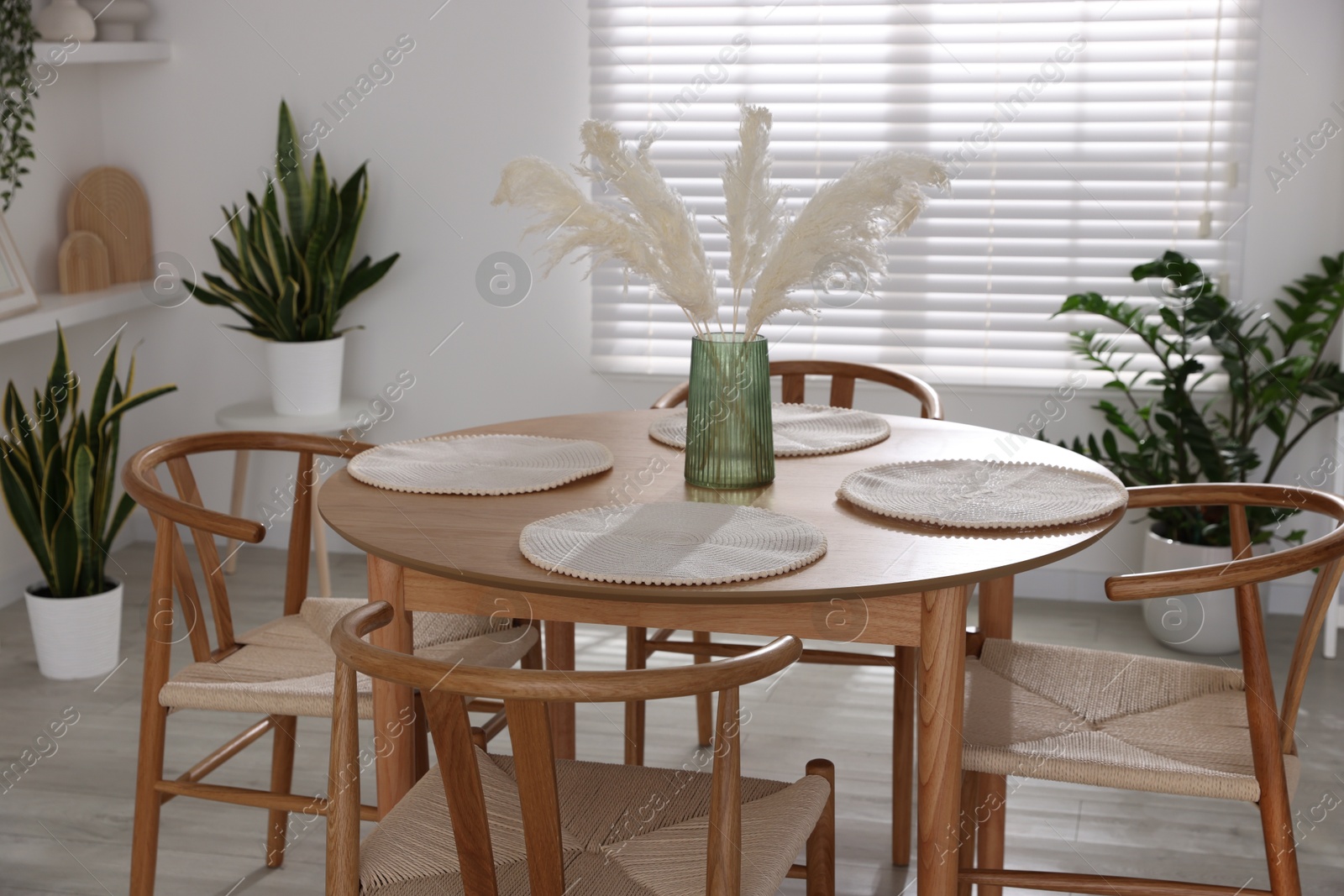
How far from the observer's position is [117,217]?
4.09 meters

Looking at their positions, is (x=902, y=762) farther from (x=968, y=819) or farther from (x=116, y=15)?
(x=116, y=15)

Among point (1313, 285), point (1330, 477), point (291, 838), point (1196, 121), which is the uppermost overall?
point (1196, 121)

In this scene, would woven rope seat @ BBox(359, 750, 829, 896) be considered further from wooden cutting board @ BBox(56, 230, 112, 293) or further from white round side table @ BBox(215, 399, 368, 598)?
wooden cutting board @ BBox(56, 230, 112, 293)

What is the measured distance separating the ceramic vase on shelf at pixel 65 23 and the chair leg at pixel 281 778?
95.0 inches

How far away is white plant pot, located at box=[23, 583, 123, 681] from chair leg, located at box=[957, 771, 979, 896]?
2261 millimetres

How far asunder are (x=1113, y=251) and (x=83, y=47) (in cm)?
296

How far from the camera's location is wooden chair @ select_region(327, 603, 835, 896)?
1.19m

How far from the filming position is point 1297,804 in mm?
2531

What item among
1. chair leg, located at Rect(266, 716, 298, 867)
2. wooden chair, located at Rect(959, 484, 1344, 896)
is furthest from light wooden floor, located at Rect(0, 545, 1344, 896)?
wooden chair, located at Rect(959, 484, 1344, 896)

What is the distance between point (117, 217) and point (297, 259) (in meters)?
0.79

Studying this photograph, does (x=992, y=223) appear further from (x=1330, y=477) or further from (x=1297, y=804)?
(x=1297, y=804)

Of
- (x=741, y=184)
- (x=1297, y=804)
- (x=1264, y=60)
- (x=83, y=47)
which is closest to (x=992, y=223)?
(x=1264, y=60)

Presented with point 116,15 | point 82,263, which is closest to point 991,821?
point 82,263

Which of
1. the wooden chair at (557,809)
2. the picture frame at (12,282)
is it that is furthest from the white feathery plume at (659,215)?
the picture frame at (12,282)
